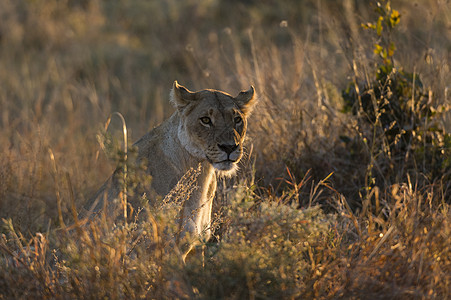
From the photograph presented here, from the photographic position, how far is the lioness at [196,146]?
4.30m

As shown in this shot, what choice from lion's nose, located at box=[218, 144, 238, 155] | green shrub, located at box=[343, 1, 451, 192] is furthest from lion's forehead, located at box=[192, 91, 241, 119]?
green shrub, located at box=[343, 1, 451, 192]

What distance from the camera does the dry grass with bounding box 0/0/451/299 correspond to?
10.0 ft

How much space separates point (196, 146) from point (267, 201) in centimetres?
77

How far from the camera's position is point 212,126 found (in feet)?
14.5

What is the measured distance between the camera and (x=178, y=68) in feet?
45.8

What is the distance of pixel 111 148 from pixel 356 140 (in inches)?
126

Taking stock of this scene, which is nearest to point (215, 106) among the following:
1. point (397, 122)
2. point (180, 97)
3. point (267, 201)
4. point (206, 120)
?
point (206, 120)

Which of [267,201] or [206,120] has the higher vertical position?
[206,120]

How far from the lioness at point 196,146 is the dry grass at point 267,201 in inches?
9.7

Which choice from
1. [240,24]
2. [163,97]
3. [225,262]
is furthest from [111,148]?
[240,24]

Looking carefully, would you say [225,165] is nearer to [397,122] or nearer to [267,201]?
[267,201]

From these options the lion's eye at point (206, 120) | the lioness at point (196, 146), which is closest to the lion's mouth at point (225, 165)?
the lioness at point (196, 146)

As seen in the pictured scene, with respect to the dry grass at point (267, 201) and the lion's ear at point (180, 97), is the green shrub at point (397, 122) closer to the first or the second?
the dry grass at point (267, 201)

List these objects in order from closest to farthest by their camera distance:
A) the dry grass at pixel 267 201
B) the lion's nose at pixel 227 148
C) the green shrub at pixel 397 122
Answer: the dry grass at pixel 267 201
the lion's nose at pixel 227 148
the green shrub at pixel 397 122
